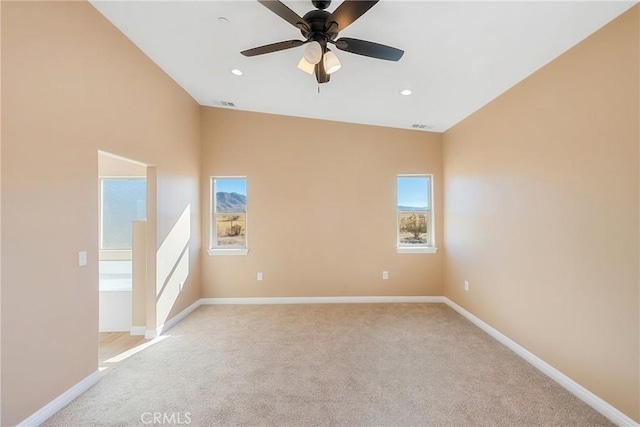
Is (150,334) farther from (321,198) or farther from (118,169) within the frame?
(118,169)

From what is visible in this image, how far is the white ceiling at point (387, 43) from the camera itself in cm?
193

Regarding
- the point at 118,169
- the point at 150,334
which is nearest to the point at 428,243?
the point at 150,334

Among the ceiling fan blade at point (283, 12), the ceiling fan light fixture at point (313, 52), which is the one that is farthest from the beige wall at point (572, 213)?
the ceiling fan blade at point (283, 12)

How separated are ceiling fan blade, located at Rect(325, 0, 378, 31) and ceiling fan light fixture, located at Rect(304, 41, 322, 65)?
146 millimetres

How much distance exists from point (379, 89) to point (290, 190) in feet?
6.67

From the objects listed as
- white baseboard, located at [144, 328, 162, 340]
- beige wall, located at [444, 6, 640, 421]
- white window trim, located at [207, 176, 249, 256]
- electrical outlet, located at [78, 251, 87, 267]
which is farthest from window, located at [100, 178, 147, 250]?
beige wall, located at [444, 6, 640, 421]

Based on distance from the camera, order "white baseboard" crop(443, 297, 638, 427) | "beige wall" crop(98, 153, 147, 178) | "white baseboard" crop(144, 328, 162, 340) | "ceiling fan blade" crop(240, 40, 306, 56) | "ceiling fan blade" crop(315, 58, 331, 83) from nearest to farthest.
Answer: "white baseboard" crop(443, 297, 638, 427) → "ceiling fan blade" crop(240, 40, 306, 56) → "ceiling fan blade" crop(315, 58, 331, 83) → "white baseboard" crop(144, 328, 162, 340) → "beige wall" crop(98, 153, 147, 178)

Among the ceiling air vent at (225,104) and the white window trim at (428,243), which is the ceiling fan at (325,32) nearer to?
the ceiling air vent at (225,104)

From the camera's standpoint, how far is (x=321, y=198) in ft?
14.5

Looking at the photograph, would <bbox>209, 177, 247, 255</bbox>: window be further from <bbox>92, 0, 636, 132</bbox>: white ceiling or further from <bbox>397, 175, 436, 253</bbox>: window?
<bbox>397, 175, 436, 253</bbox>: window

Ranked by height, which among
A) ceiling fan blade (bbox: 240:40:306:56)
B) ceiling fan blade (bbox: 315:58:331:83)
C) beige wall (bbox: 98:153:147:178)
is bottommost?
beige wall (bbox: 98:153:147:178)

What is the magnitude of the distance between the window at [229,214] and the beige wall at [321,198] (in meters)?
0.13

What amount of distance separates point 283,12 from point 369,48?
25.5 inches

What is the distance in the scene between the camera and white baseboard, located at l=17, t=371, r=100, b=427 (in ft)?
5.96
